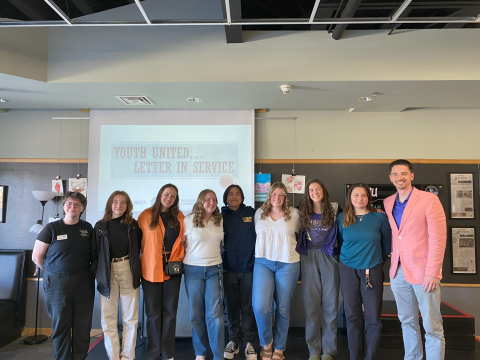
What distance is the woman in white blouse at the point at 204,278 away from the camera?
2879 millimetres

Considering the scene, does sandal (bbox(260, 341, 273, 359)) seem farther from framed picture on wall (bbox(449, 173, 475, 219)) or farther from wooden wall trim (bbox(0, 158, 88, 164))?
wooden wall trim (bbox(0, 158, 88, 164))

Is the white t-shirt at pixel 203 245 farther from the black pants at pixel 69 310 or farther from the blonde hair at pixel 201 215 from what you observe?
the black pants at pixel 69 310

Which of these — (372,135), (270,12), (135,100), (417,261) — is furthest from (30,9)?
(372,135)

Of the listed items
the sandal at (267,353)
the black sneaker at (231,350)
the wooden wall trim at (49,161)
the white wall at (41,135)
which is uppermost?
the white wall at (41,135)

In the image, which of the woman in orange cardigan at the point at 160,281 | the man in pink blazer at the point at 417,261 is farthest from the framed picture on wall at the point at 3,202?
the man in pink blazer at the point at 417,261

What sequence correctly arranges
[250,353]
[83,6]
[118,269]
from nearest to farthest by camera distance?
[83,6], [118,269], [250,353]

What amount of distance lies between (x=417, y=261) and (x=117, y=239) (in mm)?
2517

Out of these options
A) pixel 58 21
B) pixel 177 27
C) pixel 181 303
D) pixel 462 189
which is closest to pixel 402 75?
pixel 462 189

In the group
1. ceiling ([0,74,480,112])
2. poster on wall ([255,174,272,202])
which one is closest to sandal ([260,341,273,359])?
poster on wall ([255,174,272,202])

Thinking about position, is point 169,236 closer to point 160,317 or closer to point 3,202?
point 160,317

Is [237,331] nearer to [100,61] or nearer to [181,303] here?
[181,303]

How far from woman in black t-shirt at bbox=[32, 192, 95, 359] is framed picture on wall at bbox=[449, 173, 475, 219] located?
165 inches

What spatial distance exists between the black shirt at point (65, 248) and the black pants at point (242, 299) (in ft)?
4.21

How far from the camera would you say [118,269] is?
2.83m
